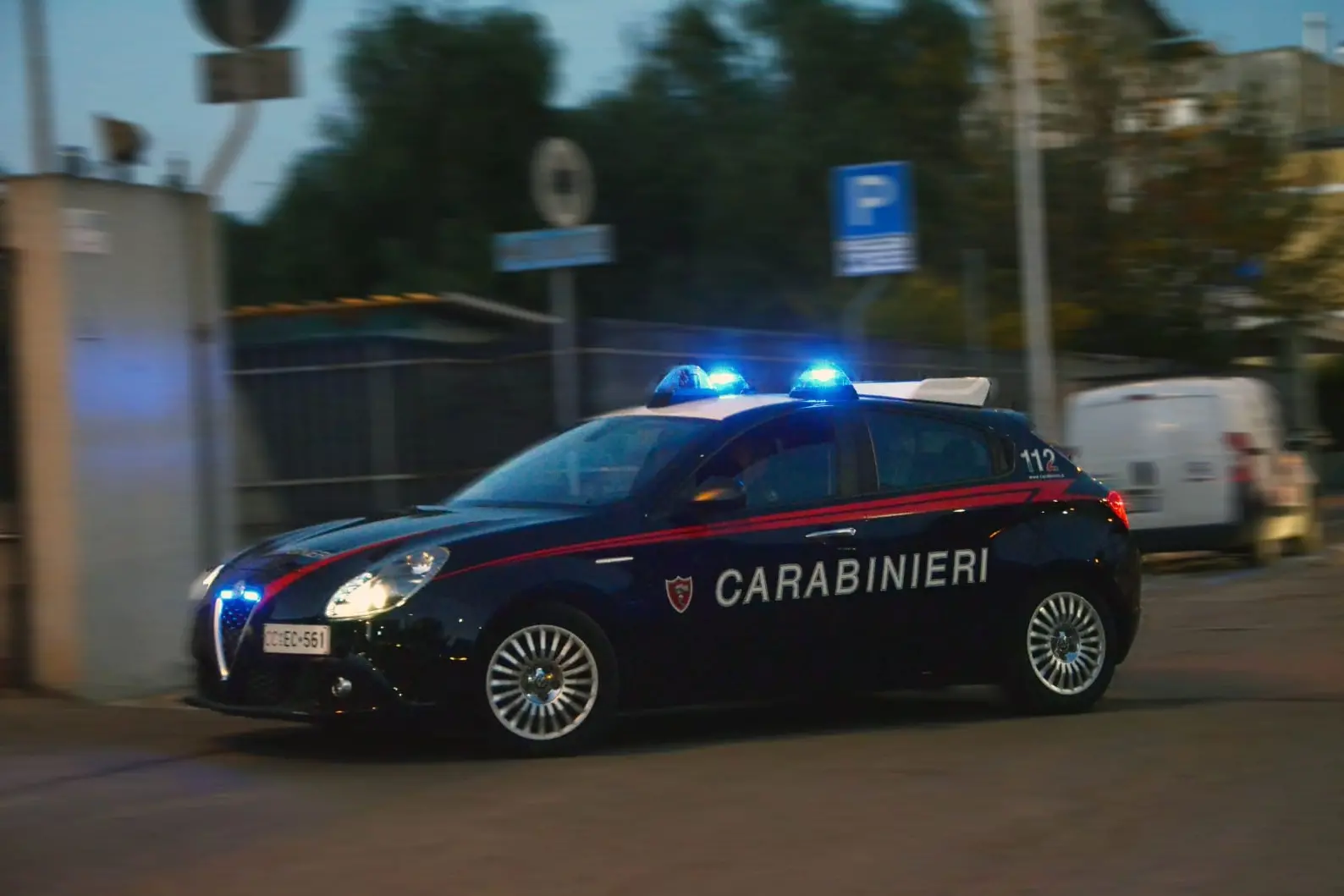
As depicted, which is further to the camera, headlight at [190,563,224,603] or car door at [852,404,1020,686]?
car door at [852,404,1020,686]

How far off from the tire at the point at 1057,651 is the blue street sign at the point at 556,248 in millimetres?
3666

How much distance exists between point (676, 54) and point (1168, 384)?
99.5 ft

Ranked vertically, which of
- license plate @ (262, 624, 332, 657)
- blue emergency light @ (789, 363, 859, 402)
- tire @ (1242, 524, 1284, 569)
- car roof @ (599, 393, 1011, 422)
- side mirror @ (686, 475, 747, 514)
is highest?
blue emergency light @ (789, 363, 859, 402)

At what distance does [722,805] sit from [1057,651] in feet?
9.82

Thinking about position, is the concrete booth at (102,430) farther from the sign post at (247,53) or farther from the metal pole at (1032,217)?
the metal pole at (1032,217)

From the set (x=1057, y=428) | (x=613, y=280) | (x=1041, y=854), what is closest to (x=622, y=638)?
(x=1041, y=854)

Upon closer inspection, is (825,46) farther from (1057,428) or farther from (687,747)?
(687,747)

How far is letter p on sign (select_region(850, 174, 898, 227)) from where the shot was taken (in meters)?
14.6

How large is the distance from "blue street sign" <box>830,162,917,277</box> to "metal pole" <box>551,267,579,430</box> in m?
2.05

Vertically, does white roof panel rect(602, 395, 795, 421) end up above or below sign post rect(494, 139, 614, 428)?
below

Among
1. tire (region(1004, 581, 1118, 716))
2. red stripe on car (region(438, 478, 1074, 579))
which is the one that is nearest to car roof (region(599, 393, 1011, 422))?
red stripe on car (region(438, 478, 1074, 579))

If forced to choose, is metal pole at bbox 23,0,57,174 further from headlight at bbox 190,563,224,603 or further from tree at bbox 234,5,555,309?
tree at bbox 234,5,555,309

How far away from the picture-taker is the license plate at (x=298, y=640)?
7.79 meters

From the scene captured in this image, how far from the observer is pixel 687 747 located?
854cm
